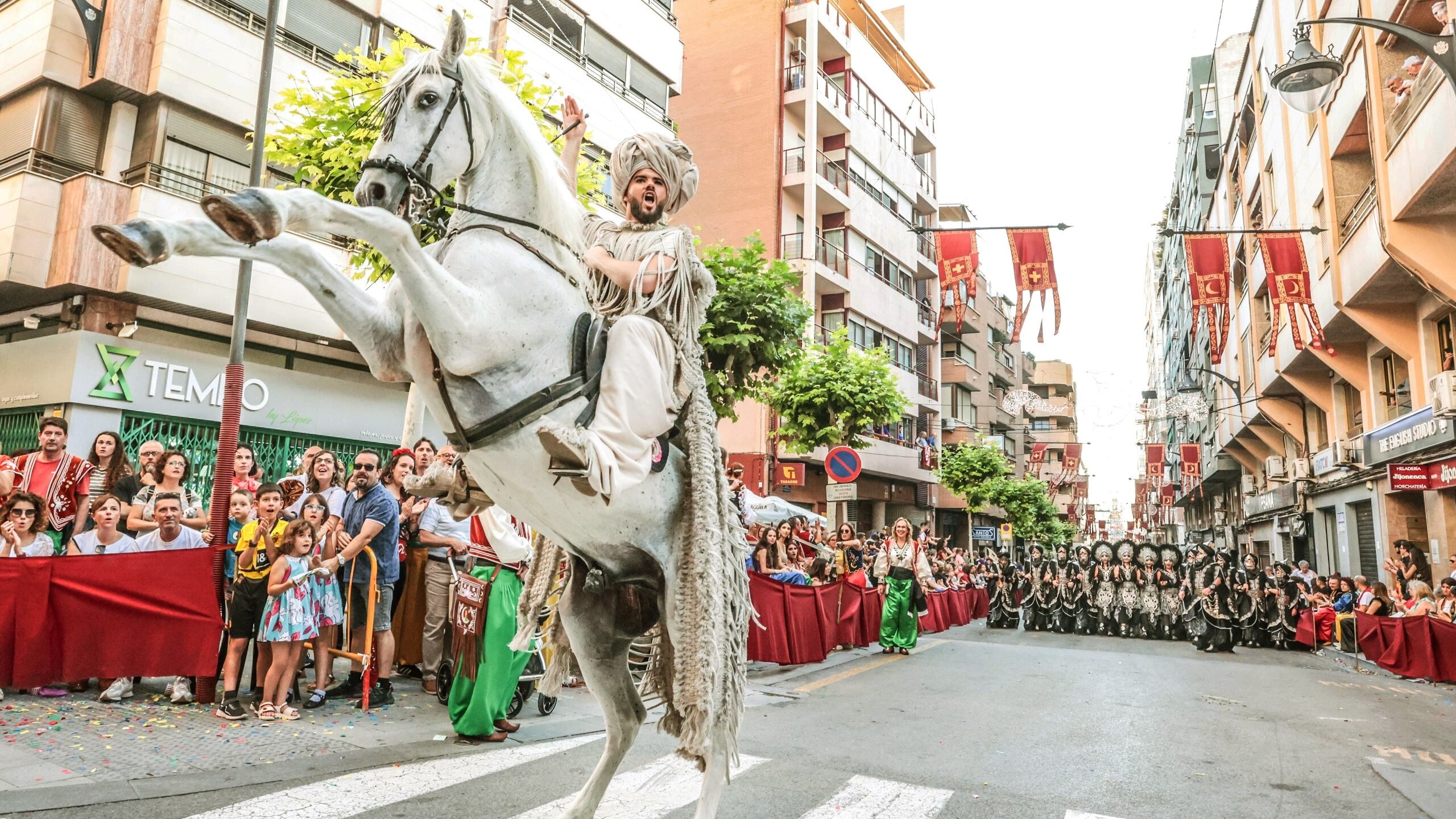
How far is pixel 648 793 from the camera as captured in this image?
470 cm

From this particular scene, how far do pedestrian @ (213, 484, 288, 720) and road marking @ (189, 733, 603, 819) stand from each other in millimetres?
2240

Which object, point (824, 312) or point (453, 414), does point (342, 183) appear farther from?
point (824, 312)

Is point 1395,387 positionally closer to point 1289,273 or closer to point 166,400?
point 1289,273

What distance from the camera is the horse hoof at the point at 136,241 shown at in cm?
200

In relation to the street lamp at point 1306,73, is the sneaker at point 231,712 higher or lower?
lower

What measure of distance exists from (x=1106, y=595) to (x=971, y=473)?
22.3 m

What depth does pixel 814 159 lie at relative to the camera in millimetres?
31203

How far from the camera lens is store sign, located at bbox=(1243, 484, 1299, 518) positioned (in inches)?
1077

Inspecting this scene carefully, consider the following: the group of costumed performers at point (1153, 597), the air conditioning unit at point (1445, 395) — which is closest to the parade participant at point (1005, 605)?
the group of costumed performers at point (1153, 597)

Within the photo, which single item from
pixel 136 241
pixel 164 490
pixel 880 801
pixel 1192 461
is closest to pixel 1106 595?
pixel 880 801

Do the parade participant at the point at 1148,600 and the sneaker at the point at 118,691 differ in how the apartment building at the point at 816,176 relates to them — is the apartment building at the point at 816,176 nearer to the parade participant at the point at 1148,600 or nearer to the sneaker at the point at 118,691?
the parade participant at the point at 1148,600

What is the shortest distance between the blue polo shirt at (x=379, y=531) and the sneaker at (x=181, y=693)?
4.43 feet

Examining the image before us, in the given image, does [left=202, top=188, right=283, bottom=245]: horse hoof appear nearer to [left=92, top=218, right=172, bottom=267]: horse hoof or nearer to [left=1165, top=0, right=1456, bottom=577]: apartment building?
[left=92, top=218, right=172, bottom=267]: horse hoof

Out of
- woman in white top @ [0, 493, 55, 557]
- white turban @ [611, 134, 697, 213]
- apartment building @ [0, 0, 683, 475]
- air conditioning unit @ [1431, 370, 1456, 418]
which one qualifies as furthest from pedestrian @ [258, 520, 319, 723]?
air conditioning unit @ [1431, 370, 1456, 418]
